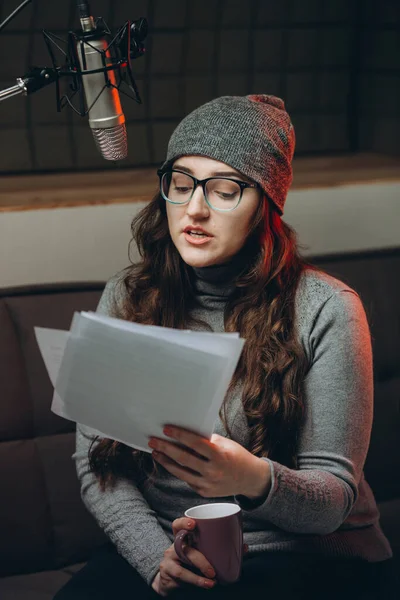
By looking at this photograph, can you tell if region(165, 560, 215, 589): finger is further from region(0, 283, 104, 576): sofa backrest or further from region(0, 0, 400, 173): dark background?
region(0, 0, 400, 173): dark background

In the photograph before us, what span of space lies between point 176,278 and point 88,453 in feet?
1.15

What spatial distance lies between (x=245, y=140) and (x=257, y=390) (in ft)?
1.38

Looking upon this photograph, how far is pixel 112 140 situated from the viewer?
44.4 inches

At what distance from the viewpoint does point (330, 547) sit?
1378 millimetres

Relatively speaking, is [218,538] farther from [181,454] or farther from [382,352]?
[382,352]

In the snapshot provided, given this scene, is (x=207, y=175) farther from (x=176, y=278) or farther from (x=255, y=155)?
(x=176, y=278)

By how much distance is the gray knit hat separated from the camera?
139 centimetres

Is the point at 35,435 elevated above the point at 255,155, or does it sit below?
below

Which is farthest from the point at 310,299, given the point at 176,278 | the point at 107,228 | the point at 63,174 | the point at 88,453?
the point at 63,174

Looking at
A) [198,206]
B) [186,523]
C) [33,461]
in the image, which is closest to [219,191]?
[198,206]

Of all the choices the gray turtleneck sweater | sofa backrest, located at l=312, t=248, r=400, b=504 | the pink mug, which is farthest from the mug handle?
sofa backrest, located at l=312, t=248, r=400, b=504

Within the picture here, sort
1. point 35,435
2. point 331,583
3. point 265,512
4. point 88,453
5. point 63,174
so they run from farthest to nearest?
point 63,174 < point 35,435 < point 88,453 < point 331,583 < point 265,512

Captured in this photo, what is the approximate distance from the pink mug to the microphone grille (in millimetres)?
523

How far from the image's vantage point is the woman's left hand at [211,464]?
108 cm
